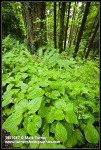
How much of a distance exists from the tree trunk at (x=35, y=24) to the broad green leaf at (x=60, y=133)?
3.74m

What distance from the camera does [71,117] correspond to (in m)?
1.71

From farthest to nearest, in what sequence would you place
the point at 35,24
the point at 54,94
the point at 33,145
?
the point at 35,24
the point at 54,94
the point at 33,145

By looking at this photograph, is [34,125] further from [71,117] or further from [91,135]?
[91,135]

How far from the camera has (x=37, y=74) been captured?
287 cm

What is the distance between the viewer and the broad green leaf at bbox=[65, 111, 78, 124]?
168 centimetres

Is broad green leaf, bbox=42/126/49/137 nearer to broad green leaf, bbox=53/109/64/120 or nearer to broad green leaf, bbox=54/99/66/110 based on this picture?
broad green leaf, bbox=53/109/64/120

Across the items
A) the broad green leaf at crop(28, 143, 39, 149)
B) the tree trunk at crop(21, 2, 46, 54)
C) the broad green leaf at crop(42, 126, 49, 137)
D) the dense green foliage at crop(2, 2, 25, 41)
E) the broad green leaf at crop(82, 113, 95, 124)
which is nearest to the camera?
the broad green leaf at crop(28, 143, 39, 149)

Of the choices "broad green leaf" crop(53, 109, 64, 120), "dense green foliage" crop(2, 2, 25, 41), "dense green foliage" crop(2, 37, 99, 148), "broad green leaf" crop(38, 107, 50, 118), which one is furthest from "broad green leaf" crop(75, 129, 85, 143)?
"dense green foliage" crop(2, 2, 25, 41)

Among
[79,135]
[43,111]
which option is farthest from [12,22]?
[79,135]

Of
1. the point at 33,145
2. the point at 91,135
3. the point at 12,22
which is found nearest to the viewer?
the point at 33,145

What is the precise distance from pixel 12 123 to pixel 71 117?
63 centimetres

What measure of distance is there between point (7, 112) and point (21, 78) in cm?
77

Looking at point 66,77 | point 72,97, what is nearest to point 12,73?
point 66,77

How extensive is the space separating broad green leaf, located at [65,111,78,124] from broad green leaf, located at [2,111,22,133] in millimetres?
506
